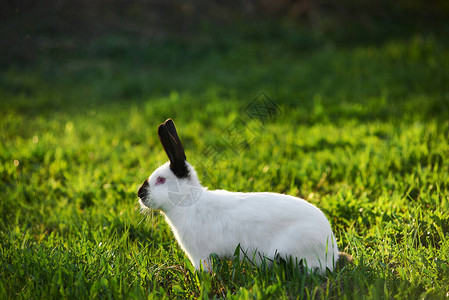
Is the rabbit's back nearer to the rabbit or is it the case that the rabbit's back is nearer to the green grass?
the rabbit

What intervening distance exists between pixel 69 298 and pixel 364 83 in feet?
22.1

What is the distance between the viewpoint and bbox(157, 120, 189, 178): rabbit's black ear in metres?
2.58

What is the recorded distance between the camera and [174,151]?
266 centimetres

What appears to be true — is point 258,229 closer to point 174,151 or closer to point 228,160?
point 174,151

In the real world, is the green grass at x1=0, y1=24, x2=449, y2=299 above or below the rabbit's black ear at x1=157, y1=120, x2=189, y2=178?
below

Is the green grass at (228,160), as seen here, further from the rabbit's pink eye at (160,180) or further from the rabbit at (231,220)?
Result: the rabbit's pink eye at (160,180)

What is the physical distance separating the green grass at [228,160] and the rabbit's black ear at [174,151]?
1.90ft

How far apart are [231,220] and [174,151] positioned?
583 mm

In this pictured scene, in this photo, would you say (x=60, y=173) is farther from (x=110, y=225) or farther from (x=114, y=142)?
(x=110, y=225)

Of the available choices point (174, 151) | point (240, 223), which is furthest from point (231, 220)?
point (174, 151)

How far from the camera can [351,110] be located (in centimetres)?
642

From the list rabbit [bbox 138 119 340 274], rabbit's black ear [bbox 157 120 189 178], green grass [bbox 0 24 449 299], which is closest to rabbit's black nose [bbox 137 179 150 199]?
rabbit [bbox 138 119 340 274]

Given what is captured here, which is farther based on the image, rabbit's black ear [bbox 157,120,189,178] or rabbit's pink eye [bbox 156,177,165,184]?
rabbit's pink eye [bbox 156,177,165,184]

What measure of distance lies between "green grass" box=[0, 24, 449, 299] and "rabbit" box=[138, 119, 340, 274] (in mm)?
120
